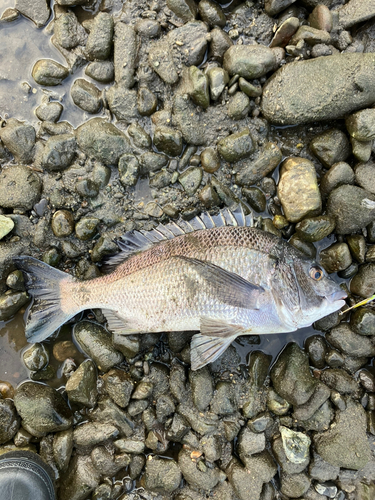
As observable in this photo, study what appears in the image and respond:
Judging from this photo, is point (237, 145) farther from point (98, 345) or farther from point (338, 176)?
point (98, 345)

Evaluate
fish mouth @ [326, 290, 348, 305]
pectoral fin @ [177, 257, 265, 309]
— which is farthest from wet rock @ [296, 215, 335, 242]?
pectoral fin @ [177, 257, 265, 309]

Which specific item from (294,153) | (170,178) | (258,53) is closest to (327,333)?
(294,153)

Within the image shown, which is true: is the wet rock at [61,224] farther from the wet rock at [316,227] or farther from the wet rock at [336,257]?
the wet rock at [336,257]

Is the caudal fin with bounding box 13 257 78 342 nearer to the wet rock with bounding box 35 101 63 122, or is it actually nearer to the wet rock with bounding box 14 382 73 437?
the wet rock with bounding box 14 382 73 437

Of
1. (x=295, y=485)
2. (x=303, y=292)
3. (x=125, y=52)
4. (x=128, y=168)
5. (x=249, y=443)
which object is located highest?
(x=125, y=52)

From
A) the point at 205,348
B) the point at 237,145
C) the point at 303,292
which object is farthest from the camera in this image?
the point at 237,145

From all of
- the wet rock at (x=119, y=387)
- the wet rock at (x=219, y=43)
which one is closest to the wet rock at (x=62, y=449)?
the wet rock at (x=119, y=387)

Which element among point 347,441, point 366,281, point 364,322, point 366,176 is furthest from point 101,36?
point 347,441
